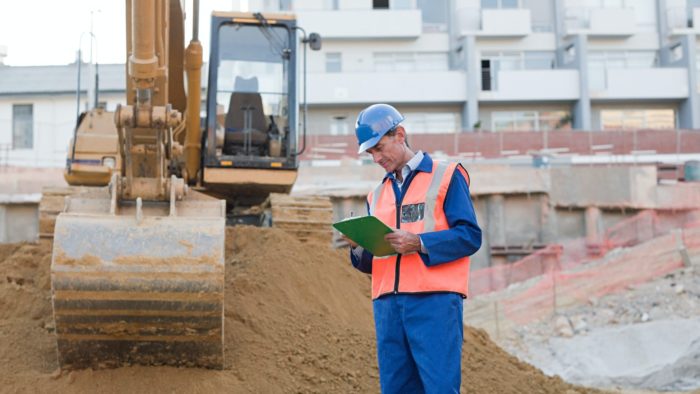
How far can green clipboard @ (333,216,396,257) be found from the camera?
372 centimetres

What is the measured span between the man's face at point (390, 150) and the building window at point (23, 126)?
30940 millimetres

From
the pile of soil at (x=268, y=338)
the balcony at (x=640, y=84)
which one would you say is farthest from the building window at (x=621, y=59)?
the pile of soil at (x=268, y=338)

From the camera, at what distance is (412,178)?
4.06 meters

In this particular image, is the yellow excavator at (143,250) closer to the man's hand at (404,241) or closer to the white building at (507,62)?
the man's hand at (404,241)

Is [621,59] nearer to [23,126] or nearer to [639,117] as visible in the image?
[639,117]

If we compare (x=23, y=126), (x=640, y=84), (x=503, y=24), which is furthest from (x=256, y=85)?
(x=640, y=84)

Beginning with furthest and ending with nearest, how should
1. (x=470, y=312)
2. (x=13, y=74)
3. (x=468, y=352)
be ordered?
(x=13, y=74), (x=470, y=312), (x=468, y=352)

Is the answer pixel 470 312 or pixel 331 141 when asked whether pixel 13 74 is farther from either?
pixel 470 312

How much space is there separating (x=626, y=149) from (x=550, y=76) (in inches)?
371

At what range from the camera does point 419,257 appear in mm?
3895

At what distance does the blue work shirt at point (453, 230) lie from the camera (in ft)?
12.5

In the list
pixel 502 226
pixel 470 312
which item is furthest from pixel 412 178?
pixel 502 226

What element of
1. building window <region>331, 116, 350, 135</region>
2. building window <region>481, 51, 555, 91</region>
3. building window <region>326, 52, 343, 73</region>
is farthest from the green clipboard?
building window <region>481, 51, 555, 91</region>

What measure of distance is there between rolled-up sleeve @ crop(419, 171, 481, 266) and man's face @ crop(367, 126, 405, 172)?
286mm
